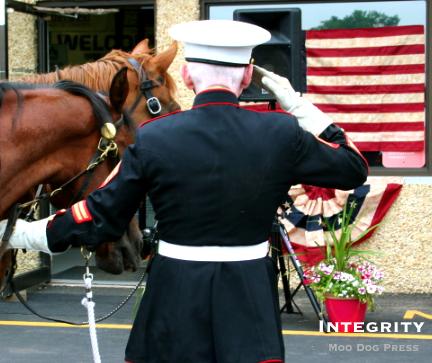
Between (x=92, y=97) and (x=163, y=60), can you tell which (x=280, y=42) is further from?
(x=92, y=97)

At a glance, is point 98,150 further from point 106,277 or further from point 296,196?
point 106,277

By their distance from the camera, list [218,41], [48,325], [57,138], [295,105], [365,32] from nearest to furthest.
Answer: [218,41] → [295,105] → [57,138] → [48,325] → [365,32]

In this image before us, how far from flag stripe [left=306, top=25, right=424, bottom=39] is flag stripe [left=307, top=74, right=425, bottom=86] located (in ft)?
1.33

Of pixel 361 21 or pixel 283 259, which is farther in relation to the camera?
pixel 361 21

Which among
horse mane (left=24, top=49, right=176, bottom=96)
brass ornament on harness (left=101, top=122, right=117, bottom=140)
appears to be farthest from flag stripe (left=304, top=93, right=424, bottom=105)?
brass ornament on harness (left=101, top=122, right=117, bottom=140)

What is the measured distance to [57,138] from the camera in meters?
3.65

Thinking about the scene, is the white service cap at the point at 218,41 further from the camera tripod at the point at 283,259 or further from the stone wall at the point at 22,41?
the stone wall at the point at 22,41

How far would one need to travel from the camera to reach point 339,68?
8.86 m

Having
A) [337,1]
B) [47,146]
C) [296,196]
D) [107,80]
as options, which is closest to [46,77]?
[107,80]

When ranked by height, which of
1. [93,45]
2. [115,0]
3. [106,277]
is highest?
[115,0]

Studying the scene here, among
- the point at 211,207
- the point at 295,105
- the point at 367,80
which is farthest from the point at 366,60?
the point at 211,207

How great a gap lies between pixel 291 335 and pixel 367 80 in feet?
9.73

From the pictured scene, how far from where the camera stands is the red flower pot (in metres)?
7.13

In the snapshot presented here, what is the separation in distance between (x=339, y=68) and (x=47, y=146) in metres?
5.66
